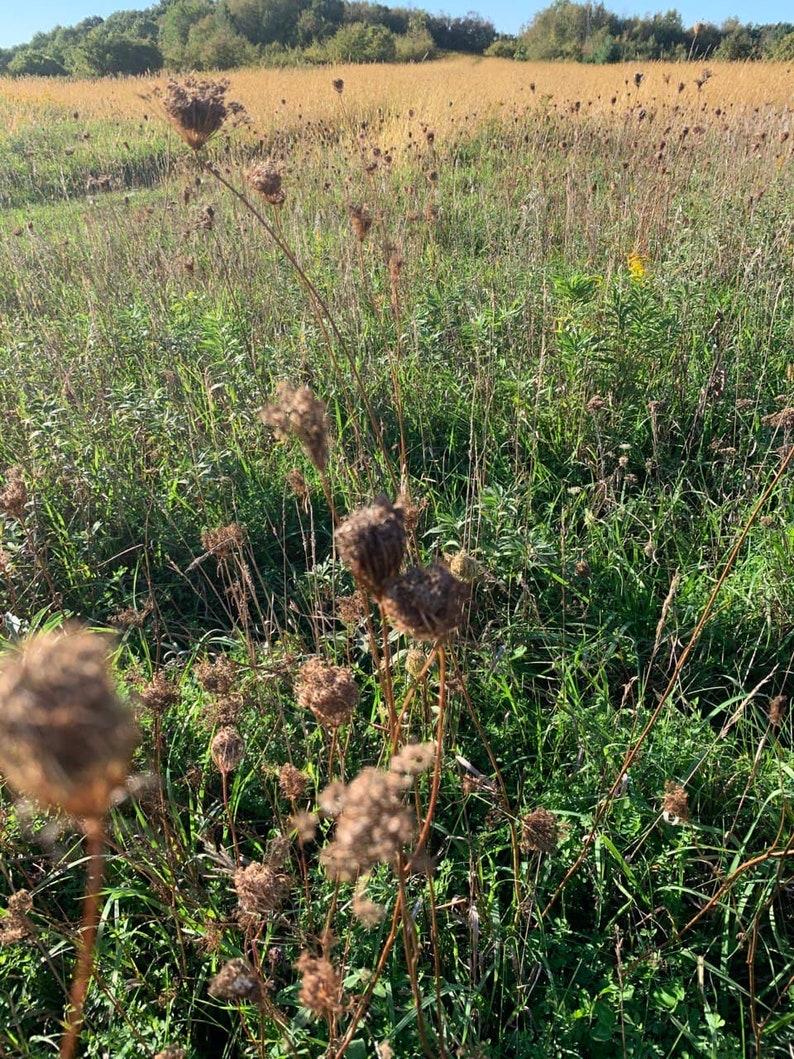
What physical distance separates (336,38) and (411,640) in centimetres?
3403

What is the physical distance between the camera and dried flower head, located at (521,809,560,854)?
1430 millimetres

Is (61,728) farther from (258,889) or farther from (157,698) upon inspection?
(157,698)

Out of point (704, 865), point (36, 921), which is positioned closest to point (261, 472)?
point (36, 921)

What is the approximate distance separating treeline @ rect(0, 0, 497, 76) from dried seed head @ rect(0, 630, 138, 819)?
30765 mm

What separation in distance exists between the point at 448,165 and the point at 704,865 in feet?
26.9

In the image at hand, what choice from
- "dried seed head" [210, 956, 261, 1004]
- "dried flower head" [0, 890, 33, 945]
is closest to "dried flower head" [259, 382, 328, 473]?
"dried seed head" [210, 956, 261, 1004]

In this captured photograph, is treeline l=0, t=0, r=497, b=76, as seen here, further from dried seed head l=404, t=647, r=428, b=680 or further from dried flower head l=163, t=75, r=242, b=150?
dried seed head l=404, t=647, r=428, b=680

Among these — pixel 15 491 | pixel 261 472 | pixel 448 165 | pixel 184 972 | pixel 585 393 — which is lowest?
pixel 184 972

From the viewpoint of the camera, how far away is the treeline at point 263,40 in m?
27.8

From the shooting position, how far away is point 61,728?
1.77 feet

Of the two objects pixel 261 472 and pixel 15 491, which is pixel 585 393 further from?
pixel 15 491

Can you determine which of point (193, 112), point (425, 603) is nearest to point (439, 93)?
point (193, 112)

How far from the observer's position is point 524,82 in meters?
14.2

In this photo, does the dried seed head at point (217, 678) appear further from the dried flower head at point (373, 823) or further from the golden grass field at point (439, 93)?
the golden grass field at point (439, 93)
